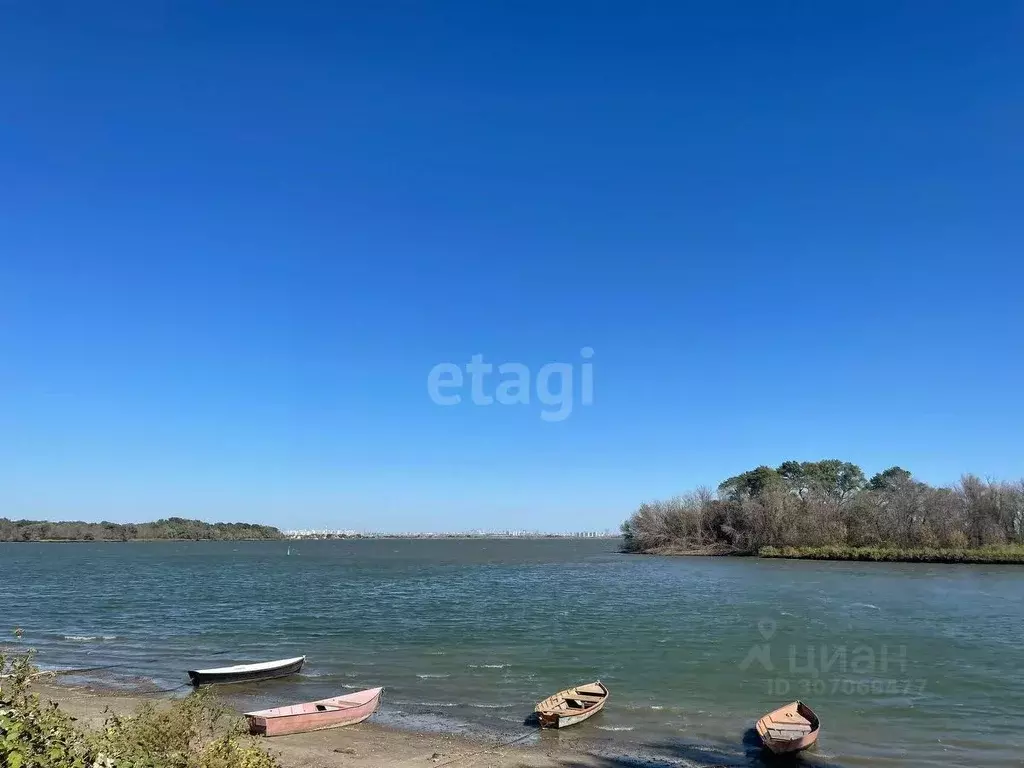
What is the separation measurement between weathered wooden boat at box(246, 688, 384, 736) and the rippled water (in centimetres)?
103

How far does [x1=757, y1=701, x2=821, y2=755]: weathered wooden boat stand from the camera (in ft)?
54.3

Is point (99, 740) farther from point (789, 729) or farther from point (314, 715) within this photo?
point (789, 729)

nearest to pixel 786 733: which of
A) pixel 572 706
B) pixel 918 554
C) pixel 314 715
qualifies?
pixel 572 706

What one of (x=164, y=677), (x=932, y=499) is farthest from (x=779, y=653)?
(x=932, y=499)

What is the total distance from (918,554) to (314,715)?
102 metres

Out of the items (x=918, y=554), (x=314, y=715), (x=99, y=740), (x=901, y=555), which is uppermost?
(x=99, y=740)

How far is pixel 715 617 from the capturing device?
42.6m

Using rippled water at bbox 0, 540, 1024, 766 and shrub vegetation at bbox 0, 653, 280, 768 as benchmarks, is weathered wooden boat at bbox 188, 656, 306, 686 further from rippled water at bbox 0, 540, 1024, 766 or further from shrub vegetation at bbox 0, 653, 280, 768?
shrub vegetation at bbox 0, 653, 280, 768

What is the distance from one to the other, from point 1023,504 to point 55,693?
397 ft

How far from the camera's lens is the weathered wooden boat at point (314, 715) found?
17922 millimetres

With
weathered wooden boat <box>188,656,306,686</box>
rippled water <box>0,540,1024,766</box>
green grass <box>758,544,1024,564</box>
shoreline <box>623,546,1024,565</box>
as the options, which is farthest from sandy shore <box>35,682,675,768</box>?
green grass <box>758,544,1024,564</box>

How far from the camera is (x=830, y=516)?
115750mm

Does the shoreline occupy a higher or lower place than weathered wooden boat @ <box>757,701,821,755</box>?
lower

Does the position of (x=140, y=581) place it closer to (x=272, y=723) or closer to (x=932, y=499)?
(x=272, y=723)
